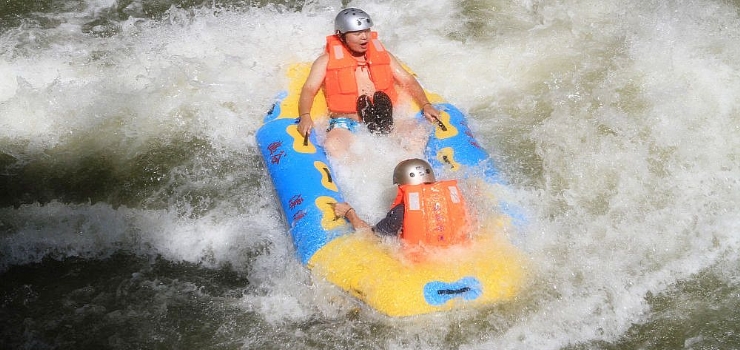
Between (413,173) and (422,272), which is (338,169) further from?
(422,272)

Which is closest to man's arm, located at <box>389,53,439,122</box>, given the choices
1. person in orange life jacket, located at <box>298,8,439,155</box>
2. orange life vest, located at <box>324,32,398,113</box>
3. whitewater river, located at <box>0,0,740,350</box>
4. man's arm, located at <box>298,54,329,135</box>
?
person in orange life jacket, located at <box>298,8,439,155</box>

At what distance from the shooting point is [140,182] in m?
5.86

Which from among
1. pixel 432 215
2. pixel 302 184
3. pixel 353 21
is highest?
pixel 353 21

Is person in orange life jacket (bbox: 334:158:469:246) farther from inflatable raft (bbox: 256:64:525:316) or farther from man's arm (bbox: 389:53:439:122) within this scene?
man's arm (bbox: 389:53:439:122)

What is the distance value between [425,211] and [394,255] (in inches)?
14.4

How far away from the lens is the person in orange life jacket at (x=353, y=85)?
18.5 feet

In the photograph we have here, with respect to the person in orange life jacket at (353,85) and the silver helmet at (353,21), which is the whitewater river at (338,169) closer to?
the person in orange life jacket at (353,85)

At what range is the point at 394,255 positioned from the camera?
429 centimetres

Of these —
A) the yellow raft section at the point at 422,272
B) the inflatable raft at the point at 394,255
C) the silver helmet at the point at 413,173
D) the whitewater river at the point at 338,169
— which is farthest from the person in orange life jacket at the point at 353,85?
the yellow raft section at the point at 422,272

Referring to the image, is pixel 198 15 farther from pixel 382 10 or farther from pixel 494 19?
pixel 494 19

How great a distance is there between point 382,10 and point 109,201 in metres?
4.29

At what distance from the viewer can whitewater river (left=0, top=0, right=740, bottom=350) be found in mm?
4359

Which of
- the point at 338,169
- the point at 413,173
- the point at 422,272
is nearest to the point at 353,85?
the point at 338,169

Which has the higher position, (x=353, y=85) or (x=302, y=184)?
(x=353, y=85)
